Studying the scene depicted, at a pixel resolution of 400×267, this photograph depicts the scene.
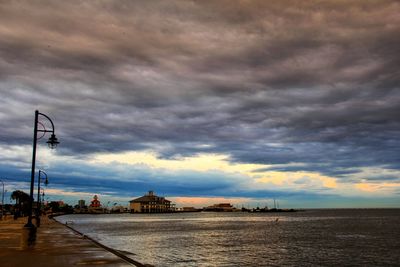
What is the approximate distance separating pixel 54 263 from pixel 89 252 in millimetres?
4543

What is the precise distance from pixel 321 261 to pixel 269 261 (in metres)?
4.13

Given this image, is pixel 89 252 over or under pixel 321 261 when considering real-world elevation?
over

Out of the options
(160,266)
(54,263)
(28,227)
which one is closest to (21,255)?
(54,263)

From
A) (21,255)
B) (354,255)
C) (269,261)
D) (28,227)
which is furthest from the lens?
(354,255)

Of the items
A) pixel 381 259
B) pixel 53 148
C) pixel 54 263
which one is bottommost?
pixel 381 259

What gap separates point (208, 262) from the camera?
30734 mm

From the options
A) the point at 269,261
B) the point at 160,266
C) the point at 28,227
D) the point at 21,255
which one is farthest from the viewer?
the point at 28,227

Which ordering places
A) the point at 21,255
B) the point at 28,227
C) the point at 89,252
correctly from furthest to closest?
the point at 28,227 → the point at 89,252 → the point at 21,255

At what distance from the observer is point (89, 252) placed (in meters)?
20.8

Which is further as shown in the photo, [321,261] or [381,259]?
[381,259]

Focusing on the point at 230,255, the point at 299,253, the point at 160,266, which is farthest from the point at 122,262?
the point at 299,253

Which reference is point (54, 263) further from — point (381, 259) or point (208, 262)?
point (381, 259)

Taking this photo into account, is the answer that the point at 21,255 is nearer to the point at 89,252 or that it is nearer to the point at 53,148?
the point at 89,252

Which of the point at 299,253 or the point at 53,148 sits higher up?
the point at 53,148
